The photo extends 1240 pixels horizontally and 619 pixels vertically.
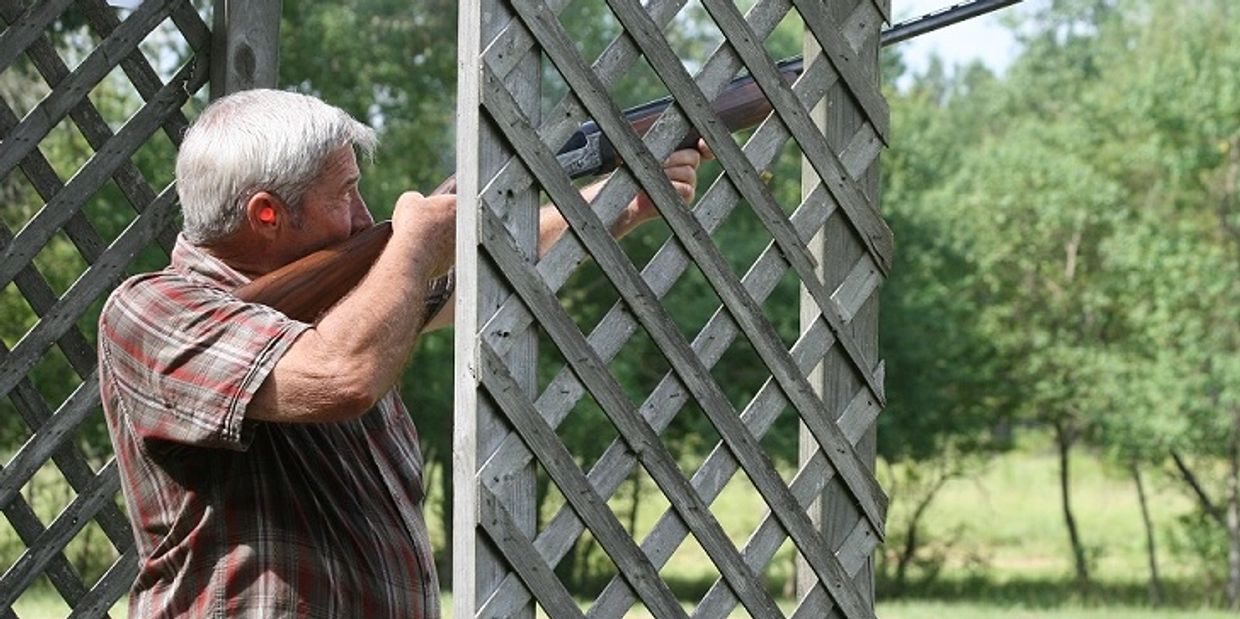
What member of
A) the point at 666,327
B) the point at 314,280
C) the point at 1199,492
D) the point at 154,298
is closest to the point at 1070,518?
the point at 1199,492

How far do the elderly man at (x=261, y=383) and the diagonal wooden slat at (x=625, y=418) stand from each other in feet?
0.44

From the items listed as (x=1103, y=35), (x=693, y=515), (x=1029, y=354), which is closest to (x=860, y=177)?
(x=693, y=515)

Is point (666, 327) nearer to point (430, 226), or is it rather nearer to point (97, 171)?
point (430, 226)

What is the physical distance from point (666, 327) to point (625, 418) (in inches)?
6.2

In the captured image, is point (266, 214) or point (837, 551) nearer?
point (266, 214)

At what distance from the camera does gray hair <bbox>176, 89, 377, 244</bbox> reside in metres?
2.53

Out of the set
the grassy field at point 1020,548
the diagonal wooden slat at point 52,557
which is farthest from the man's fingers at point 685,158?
the grassy field at point 1020,548

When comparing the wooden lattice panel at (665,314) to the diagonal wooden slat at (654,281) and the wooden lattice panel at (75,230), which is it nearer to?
the diagonal wooden slat at (654,281)

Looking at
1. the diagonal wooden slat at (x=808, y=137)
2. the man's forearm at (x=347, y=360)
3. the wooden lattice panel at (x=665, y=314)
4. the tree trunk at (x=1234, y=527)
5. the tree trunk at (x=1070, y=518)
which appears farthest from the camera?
the tree trunk at (x=1070, y=518)

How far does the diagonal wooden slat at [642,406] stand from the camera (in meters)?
2.51

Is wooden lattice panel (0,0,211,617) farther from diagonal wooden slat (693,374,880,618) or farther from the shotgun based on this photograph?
diagonal wooden slat (693,374,880,618)

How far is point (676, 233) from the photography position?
2.67m

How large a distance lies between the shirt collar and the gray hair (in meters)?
0.04

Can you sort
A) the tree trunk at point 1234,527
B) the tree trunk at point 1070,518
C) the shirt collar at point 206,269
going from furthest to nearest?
the tree trunk at point 1070,518
the tree trunk at point 1234,527
the shirt collar at point 206,269
